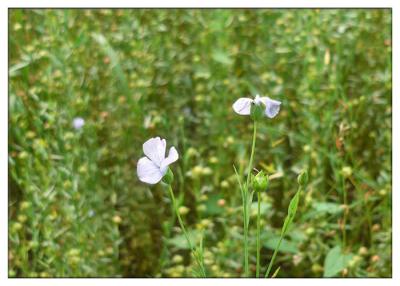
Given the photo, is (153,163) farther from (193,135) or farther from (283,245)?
(193,135)

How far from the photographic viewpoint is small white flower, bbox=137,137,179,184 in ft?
3.23

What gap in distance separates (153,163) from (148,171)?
0.05 feet

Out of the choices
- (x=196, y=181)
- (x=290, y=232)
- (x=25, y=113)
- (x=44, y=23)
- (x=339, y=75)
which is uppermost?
(x=44, y=23)

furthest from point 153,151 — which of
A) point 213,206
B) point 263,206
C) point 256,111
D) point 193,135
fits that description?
point 193,135

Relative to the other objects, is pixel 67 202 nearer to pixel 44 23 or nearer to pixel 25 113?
pixel 25 113

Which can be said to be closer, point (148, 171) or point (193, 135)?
point (148, 171)

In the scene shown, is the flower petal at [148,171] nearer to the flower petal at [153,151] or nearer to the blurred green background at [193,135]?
the flower petal at [153,151]

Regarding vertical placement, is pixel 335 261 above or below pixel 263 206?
below

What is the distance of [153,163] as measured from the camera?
1001 millimetres

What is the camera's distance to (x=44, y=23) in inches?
76.7

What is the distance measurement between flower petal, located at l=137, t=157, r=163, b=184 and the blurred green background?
487 millimetres

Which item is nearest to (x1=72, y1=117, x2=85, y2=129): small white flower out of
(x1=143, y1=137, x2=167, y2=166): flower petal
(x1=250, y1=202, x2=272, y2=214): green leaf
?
(x1=250, y1=202, x2=272, y2=214): green leaf

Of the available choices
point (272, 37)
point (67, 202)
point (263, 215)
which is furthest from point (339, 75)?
point (67, 202)

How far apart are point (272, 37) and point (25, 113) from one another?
33.8 inches
